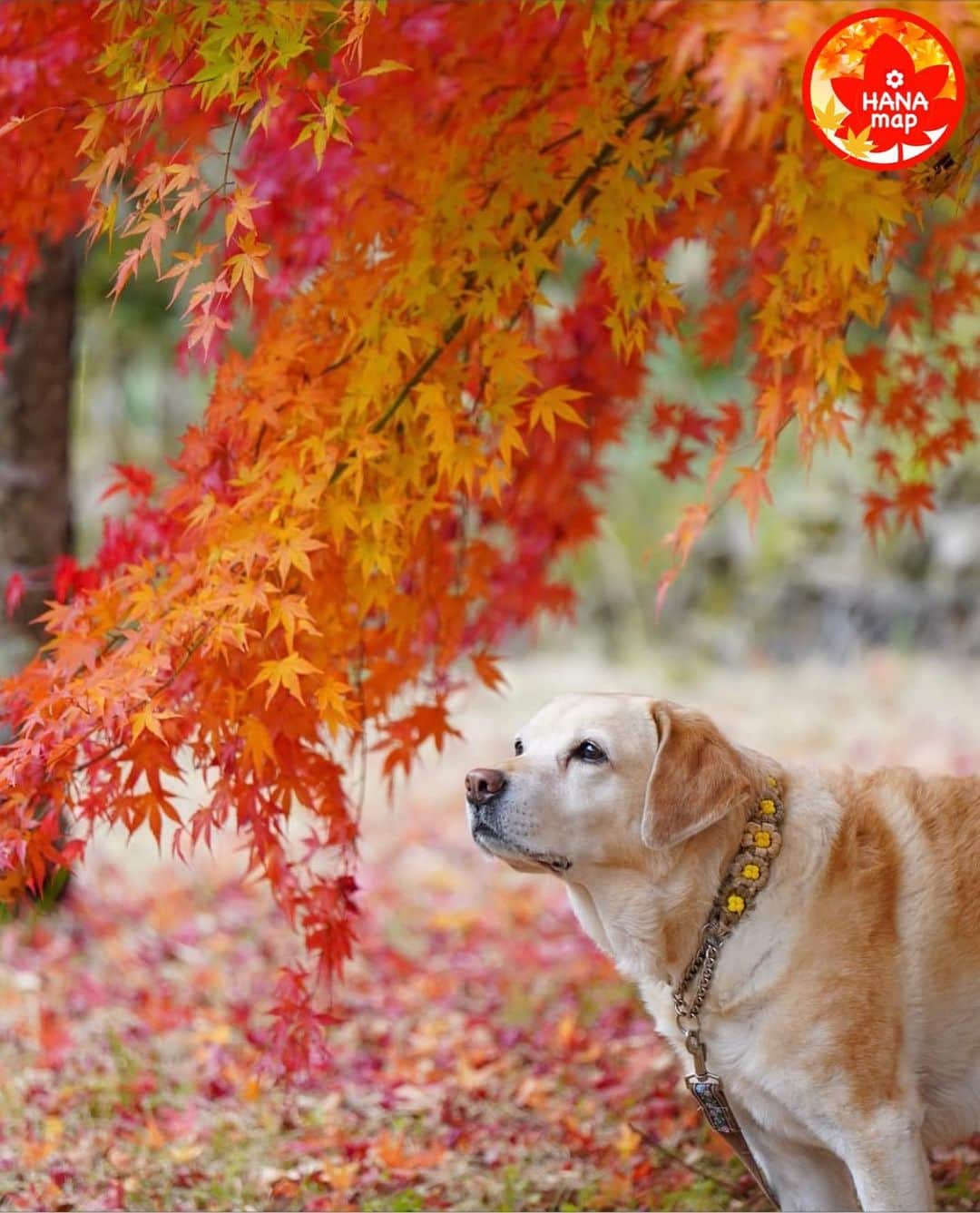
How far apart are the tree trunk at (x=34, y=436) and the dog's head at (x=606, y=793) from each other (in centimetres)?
335

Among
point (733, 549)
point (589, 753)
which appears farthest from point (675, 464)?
point (733, 549)

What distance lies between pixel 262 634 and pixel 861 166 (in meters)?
1.77

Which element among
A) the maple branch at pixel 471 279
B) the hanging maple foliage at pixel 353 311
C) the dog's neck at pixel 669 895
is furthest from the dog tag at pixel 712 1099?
the maple branch at pixel 471 279

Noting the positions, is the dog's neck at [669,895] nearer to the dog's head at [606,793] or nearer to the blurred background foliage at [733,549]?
the dog's head at [606,793]

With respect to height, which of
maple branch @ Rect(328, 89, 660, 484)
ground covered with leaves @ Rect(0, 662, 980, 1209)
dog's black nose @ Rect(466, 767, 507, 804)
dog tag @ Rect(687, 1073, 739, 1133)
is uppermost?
maple branch @ Rect(328, 89, 660, 484)

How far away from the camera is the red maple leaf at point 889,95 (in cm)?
294

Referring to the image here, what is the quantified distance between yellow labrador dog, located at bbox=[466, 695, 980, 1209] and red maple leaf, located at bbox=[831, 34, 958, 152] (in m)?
1.39

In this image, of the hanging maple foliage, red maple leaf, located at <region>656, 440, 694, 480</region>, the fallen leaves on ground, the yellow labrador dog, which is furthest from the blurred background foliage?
the yellow labrador dog

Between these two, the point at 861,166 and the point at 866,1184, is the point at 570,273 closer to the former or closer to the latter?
the point at 861,166

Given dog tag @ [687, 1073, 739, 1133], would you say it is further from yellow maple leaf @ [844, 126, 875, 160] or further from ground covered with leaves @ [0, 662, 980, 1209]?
yellow maple leaf @ [844, 126, 875, 160]

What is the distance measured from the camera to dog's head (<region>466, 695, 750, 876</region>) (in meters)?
3.04

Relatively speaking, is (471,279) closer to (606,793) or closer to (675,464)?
(606,793)

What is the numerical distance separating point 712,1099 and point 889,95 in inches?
92.1

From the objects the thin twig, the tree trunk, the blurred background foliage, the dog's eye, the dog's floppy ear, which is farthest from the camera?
the blurred background foliage
